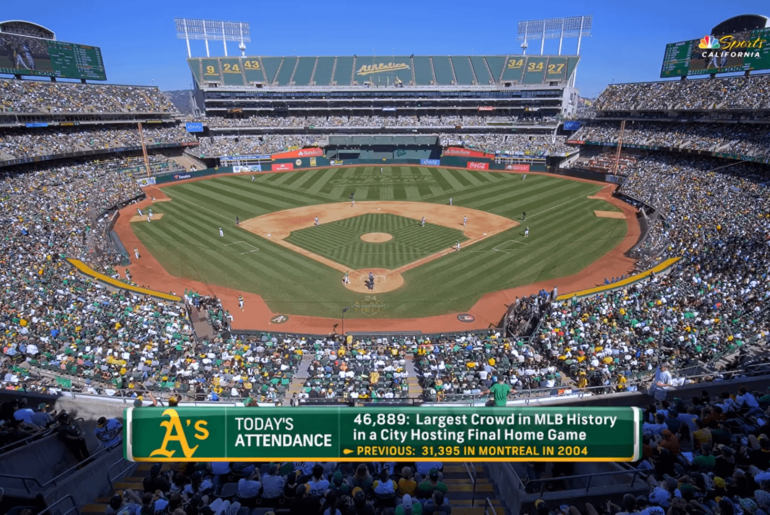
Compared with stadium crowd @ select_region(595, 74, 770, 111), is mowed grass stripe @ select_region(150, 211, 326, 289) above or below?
below

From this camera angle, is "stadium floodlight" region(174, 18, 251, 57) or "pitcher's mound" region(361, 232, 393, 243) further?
"stadium floodlight" region(174, 18, 251, 57)

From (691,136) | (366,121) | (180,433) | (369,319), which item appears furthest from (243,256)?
(691,136)

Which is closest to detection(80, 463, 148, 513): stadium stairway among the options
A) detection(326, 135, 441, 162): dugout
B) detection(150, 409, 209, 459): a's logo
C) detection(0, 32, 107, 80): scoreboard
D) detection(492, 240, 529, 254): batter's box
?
detection(150, 409, 209, 459): a's logo

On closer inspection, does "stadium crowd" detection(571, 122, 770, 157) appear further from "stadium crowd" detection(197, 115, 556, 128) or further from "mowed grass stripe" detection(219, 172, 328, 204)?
"mowed grass stripe" detection(219, 172, 328, 204)

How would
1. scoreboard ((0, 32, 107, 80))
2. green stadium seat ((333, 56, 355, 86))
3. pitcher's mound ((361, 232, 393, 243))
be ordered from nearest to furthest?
1. pitcher's mound ((361, 232, 393, 243))
2. scoreboard ((0, 32, 107, 80))
3. green stadium seat ((333, 56, 355, 86))

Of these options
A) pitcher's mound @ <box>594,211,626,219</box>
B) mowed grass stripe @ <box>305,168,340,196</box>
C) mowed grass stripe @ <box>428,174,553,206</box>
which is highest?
mowed grass stripe @ <box>305,168,340,196</box>

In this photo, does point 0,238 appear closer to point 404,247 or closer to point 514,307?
point 404,247

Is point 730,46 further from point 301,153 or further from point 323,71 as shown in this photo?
point 323,71
